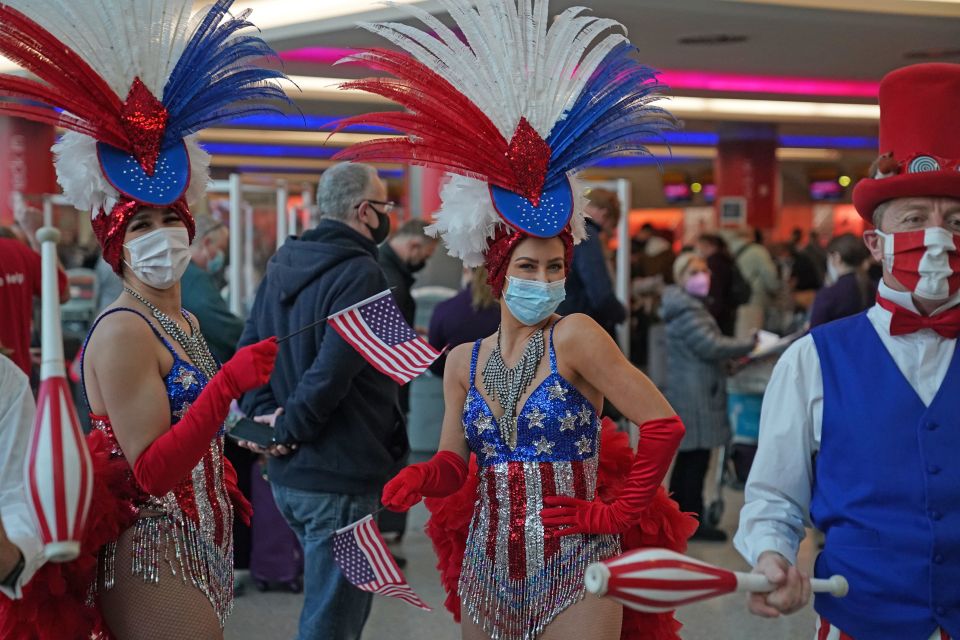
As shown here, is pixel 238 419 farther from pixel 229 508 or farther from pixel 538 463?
pixel 538 463

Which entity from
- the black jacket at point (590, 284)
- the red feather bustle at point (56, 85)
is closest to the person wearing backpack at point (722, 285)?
the black jacket at point (590, 284)

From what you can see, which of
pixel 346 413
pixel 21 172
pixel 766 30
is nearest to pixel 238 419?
pixel 346 413

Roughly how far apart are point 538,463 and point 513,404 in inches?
5.5

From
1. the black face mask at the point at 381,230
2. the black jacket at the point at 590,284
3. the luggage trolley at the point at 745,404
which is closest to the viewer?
the black face mask at the point at 381,230

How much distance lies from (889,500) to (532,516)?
78 centimetres

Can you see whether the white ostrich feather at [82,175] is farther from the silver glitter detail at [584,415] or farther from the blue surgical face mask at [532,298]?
the silver glitter detail at [584,415]

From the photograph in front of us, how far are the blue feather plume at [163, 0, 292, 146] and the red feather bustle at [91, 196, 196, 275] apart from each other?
0.16 m

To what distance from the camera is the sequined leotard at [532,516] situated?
2422 millimetres

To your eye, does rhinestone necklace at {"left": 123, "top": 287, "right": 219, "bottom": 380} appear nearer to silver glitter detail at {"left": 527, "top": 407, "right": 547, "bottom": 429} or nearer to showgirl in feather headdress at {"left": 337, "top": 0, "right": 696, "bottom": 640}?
showgirl in feather headdress at {"left": 337, "top": 0, "right": 696, "bottom": 640}

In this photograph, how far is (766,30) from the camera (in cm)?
980

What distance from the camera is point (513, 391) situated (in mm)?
2488

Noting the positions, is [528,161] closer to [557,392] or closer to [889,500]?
[557,392]

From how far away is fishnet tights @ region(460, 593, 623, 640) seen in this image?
92.7 inches

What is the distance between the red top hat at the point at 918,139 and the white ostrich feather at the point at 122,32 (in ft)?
4.94
